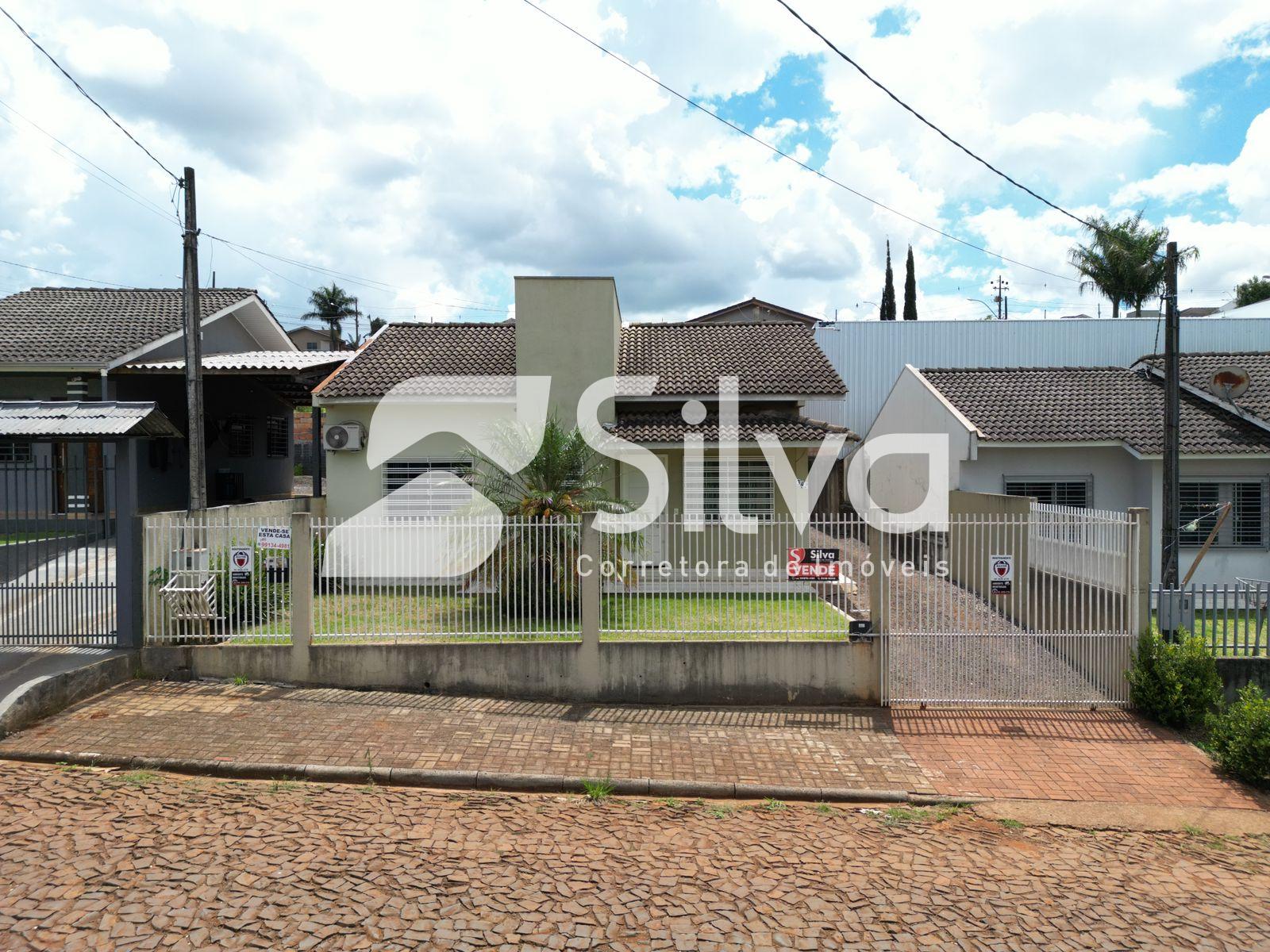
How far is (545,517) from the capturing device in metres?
10.1

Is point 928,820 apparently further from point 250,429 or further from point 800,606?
point 250,429

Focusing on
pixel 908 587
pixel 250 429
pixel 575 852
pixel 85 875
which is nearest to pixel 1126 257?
pixel 908 587

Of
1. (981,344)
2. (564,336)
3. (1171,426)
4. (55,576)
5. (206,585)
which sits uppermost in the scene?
(981,344)

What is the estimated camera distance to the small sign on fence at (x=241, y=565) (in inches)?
336

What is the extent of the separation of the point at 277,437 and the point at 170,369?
6.68 m

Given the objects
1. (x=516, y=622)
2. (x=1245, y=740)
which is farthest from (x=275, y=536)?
(x=1245, y=740)

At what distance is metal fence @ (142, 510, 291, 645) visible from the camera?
8.54 m

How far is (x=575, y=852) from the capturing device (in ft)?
17.1

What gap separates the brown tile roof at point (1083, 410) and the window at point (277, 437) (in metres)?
16.7

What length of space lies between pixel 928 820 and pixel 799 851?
4.34 ft

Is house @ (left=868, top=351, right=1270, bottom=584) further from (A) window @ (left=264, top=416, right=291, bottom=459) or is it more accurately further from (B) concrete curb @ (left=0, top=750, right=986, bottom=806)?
(A) window @ (left=264, top=416, right=291, bottom=459)

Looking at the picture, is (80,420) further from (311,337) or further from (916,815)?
(311,337)

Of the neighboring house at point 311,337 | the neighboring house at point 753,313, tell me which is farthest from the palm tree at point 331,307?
the neighboring house at point 753,313

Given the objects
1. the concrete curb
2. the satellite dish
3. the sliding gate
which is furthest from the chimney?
the satellite dish
